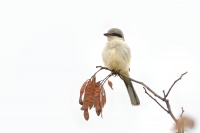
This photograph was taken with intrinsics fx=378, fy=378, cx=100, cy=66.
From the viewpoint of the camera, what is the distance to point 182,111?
2.35 metres

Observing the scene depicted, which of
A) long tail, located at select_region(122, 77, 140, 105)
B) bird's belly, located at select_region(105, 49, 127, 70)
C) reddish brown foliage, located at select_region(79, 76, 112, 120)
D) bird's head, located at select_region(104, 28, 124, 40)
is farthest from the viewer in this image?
bird's head, located at select_region(104, 28, 124, 40)

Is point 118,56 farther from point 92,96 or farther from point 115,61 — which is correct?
point 92,96

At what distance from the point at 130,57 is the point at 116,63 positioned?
11.9 inches

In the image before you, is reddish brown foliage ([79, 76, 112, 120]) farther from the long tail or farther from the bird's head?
the bird's head

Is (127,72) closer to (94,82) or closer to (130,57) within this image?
(130,57)

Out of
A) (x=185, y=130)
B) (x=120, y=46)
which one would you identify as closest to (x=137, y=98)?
(x=120, y=46)

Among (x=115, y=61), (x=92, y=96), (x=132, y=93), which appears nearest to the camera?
(x=92, y=96)

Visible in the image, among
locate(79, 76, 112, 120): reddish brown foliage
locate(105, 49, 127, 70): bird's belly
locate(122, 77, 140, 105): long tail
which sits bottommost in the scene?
locate(79, 76, 112, 120): reddish brown foliage

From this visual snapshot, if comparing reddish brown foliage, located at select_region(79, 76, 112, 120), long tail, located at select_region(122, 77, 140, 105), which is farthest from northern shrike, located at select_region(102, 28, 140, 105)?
reddish brown foliage, located at select_region(79, 76, 112, 120)

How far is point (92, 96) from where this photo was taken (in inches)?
118

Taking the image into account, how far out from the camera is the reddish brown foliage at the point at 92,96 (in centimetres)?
294

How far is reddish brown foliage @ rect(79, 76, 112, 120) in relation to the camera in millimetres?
2938

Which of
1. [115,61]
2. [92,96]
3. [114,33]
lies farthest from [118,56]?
[92,96]

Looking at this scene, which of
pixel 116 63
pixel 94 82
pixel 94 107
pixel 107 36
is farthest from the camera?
pixel 107 36
